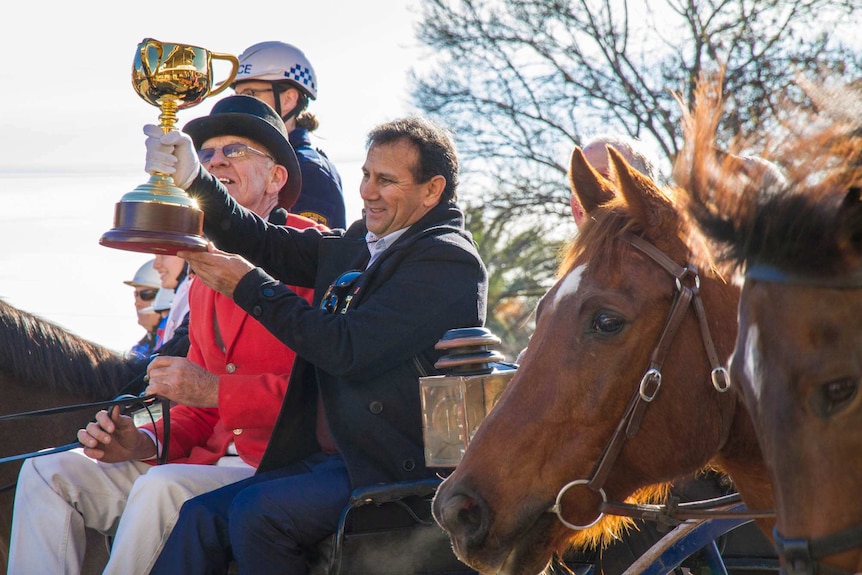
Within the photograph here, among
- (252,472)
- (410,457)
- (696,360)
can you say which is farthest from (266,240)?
(696,360)

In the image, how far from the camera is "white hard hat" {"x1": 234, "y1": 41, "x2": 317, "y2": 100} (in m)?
6.18

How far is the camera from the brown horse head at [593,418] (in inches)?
91.7

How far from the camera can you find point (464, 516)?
2.33 m

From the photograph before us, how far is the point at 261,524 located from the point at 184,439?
106 centimetres

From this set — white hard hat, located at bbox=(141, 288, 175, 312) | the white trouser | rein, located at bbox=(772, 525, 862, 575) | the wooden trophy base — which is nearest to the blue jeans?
the white trouser

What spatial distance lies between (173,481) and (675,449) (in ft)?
6.08

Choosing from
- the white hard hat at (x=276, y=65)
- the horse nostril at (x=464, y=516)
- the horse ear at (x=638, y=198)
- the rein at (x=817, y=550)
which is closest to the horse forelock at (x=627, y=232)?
the horse ear at (x=638, y=198)

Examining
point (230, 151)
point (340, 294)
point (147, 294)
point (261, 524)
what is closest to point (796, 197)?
point (261, 524)

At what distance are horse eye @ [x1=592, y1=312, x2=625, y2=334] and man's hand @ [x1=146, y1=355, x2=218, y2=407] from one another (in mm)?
1696

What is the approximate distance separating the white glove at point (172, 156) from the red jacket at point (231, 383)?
2.10 ft

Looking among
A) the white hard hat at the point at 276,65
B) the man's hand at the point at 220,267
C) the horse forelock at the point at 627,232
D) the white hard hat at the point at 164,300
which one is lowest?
the white hard hat at the point at 164,300

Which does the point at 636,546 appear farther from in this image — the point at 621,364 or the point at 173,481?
the point at 173,481

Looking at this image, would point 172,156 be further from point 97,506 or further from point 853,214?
point 853,214

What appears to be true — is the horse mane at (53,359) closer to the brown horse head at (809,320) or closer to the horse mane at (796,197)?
the horse mane at (796,197)
